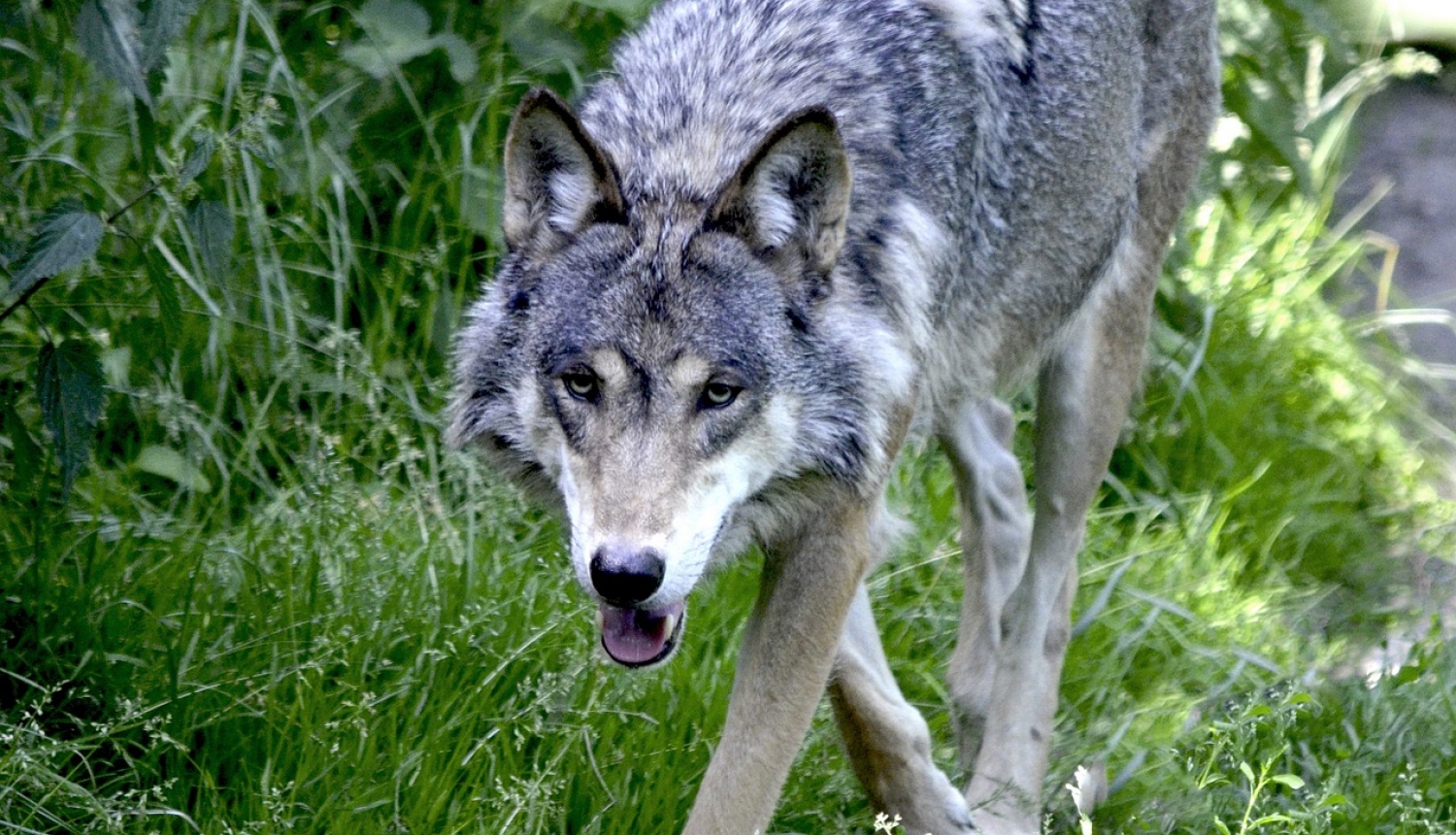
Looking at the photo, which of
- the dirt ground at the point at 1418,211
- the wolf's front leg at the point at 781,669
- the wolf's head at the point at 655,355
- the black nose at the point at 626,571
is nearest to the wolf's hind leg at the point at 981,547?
the wolf's front leg at the point at 781,669

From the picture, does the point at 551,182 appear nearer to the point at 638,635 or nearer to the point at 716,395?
the point at 716,395

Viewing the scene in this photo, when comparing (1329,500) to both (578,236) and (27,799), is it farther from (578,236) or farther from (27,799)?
(27,799)

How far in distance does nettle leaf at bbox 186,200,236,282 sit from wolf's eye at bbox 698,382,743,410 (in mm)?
1082

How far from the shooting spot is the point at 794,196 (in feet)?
11.1

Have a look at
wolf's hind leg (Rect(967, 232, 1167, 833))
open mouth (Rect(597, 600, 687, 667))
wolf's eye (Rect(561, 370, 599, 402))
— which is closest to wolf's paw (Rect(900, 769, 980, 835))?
wolf's hind leg (Rect(967, 232, 1167, 833))

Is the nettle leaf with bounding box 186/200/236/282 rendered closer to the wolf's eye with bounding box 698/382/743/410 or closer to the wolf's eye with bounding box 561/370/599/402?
the wolf's eye with bounding box 561/370/599/402

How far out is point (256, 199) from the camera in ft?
16.3

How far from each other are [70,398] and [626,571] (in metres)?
1.31

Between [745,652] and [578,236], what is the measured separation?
0.96m

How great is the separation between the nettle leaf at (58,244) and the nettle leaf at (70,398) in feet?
0.57

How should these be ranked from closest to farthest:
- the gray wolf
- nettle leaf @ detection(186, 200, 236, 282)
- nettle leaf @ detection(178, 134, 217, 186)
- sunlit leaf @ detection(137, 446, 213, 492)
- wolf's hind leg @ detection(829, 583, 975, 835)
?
the gray wolf
nettle leaf @ detection(178, 134, 217, 186)
nettle leaf @ detection(186, 200, 236, 282)
wolf's hind leg @ detection(829, 583, 975, 835)
sunlit leaf @ detection(137, 446, 213, 492)

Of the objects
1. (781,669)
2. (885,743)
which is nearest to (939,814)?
(885,743)

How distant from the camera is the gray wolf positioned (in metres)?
3.25

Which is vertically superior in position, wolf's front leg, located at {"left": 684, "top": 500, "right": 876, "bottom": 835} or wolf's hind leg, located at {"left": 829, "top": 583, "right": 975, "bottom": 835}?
wolf's front leg, located at {"left": 684, "top": 500, "right": 876, "bottom": 835}
